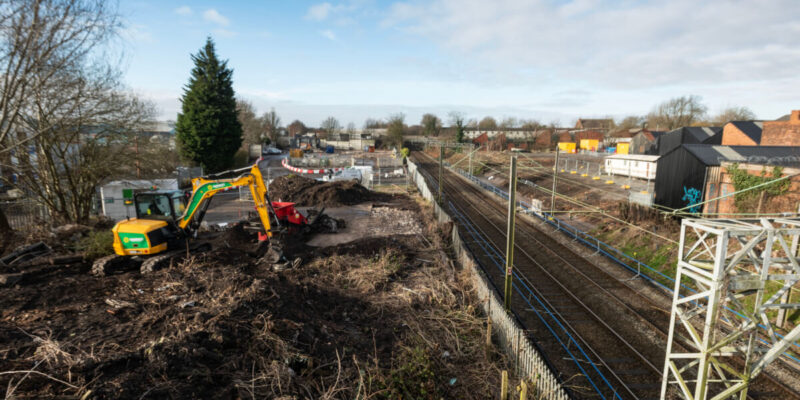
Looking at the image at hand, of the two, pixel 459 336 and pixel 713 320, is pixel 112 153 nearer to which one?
pixel 459 336

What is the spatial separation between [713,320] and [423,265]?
9.55 metres

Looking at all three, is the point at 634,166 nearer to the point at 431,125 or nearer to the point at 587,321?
the point at 587,321

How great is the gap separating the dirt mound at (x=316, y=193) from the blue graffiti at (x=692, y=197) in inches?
803

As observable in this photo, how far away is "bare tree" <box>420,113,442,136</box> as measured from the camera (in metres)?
103

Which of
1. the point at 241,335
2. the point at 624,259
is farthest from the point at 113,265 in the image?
the point at 624,259

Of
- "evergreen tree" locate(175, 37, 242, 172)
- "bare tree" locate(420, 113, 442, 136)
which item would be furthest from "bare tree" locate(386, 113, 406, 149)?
"evergreen tree" locate(175, 37, 242, 172)

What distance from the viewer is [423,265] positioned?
14547 mm

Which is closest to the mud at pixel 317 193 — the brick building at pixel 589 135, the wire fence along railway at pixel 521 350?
the wire fence along railway at pixel 521 350

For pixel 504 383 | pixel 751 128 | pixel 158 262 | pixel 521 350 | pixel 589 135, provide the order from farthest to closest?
pixel 589 135
pixel 751 128
pixel 158 262
pixel 521 350
pixel 504 383

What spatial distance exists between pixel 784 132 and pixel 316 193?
117 ft

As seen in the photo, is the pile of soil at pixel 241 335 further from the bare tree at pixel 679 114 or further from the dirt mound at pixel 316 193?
the bare tree at pixel 679 114

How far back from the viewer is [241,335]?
25.3ft

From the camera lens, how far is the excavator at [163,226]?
12211 millimetres

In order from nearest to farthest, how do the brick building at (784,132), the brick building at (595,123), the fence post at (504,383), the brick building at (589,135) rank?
the fence post at (504,383) → the brick building at (784,132) → the brick building at (589,135) → the brick building at (595,123)
